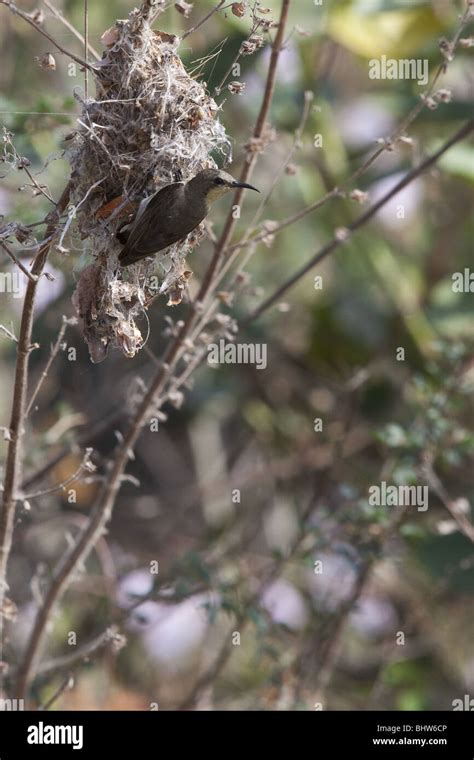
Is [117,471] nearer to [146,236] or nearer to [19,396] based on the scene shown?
[19,396]

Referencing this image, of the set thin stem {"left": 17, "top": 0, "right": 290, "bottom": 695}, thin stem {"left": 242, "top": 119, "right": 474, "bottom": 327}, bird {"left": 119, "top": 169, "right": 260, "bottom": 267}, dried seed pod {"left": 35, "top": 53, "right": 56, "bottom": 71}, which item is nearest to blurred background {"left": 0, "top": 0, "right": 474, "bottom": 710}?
thin stem {"left": 242, "top": 119, "right": 474, "bottom": 327}

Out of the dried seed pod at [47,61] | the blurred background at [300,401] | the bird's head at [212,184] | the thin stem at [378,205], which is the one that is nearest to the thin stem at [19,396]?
the dried seed pod at [47,61]

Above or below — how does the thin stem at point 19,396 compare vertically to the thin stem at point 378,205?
below

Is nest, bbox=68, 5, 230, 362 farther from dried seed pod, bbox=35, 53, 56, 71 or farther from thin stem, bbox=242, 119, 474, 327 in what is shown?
thin stem, bbox=242, 119, 474, 327

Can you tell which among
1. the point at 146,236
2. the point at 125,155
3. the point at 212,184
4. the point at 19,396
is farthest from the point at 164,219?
the point at 19,396

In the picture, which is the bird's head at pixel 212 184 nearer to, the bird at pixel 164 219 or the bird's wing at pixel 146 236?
the bird at pixel 164 219

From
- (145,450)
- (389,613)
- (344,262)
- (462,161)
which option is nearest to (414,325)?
(344,262)

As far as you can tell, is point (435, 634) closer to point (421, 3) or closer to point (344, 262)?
point (344, 262)
